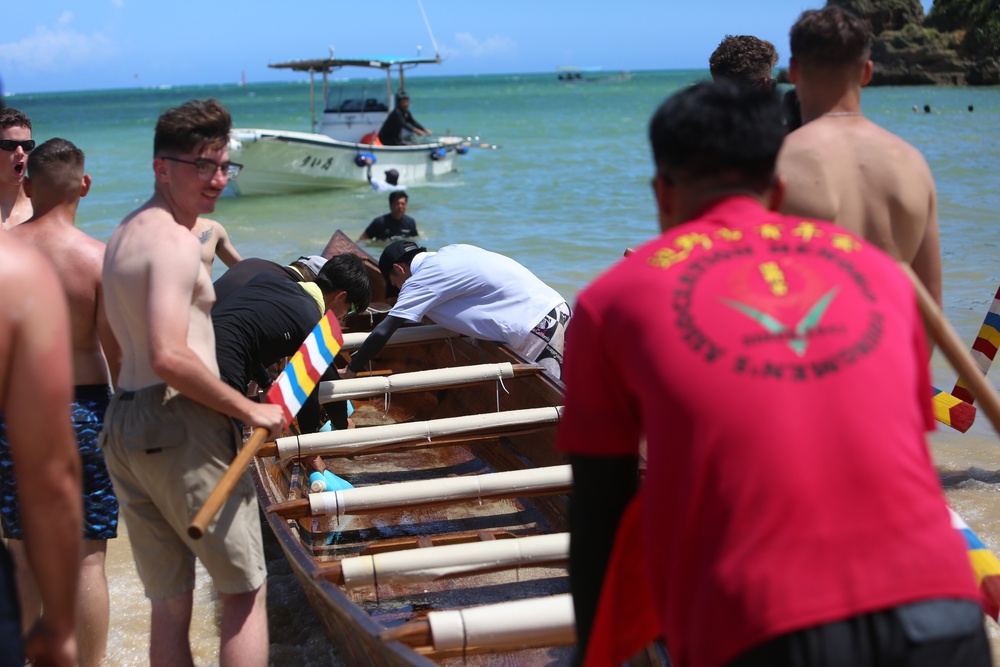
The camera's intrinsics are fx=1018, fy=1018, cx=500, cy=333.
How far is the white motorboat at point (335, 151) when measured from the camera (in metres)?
19.9

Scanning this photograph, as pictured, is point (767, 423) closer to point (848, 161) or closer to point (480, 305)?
point (848, 161)

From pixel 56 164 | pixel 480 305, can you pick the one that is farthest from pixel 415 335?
pixel 56 164

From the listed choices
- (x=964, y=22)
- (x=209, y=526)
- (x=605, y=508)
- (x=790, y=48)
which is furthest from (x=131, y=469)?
(x=964, y=22)

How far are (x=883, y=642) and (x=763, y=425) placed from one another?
372 millimetres

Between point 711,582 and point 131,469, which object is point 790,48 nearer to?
point 711,582

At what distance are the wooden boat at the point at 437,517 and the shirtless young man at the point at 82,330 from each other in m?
0.64

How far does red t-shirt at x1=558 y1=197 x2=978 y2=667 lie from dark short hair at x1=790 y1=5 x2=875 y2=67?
107 cm

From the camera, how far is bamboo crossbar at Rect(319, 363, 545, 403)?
513 cm

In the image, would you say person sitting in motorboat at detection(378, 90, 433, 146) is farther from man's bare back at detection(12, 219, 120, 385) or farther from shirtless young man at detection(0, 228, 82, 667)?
shirtless young man at detection(0, 228, 82, 667)

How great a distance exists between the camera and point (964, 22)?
63531mm

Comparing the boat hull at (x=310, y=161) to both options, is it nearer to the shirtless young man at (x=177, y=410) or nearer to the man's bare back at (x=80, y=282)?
the man's bare back at (x=80, y=282)

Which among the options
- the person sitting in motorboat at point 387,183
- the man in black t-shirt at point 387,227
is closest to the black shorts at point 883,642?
the man in black t-shirt at point 387,227

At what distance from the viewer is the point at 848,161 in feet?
8.66

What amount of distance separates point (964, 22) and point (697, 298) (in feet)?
233
